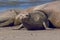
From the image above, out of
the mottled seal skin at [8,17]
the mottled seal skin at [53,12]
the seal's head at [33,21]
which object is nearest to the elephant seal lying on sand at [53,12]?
the mottled seal skin at [53,12]

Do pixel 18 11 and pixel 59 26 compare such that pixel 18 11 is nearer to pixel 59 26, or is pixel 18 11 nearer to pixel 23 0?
pixel 59 26

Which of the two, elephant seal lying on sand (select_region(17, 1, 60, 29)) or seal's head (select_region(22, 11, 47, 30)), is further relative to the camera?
elephant seal lying on sand (select_region(17, 1, 60, 29))

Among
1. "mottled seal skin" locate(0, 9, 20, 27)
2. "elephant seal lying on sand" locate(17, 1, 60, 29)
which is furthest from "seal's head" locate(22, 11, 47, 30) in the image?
"mottled seal skin" locate(0, 9, 20, 27)

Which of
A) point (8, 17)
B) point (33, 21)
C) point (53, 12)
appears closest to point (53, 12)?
point (53, 12)

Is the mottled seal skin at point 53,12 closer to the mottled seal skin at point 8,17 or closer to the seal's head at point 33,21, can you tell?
the seal's head at point 33,21

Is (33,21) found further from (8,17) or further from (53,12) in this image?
(8,17)

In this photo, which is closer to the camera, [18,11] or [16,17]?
[16,17]

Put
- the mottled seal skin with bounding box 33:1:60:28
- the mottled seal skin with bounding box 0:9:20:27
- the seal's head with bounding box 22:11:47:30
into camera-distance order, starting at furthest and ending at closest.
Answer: the mottled seal skin with bounding box 0:9:20:27, the mottled seal skin with bounding box 33:1:60:28, the seal's head with bounding box 22:11:47:30

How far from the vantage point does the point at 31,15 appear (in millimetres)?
7527

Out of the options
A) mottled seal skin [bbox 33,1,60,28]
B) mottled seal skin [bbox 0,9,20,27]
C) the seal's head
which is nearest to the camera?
the seal's head

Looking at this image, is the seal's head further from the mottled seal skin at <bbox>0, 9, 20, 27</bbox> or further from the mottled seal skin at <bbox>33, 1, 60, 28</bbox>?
the mottled seal skin at <bbox>0, 9, 20, 27</bbox>
